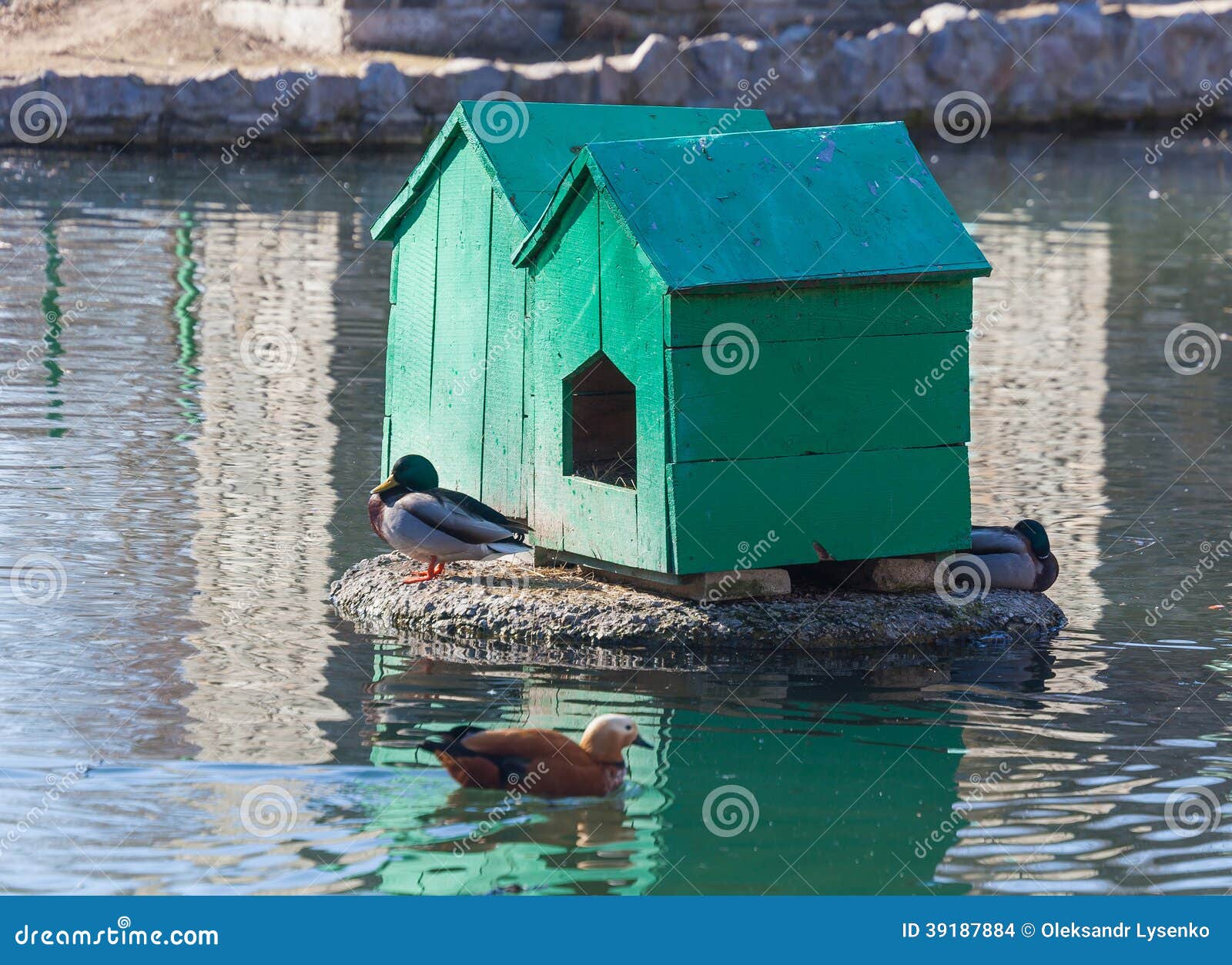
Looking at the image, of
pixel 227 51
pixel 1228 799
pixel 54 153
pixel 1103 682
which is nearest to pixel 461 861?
pixel 1228 799

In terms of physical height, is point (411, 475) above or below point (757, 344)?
below

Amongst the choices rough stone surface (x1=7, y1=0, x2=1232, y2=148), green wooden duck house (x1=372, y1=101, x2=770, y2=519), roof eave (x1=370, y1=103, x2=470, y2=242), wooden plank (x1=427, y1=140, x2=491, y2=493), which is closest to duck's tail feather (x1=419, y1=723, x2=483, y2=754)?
green wooden duck house (x1=372, y1=101, x2=770, y2=519)

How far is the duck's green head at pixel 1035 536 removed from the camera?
7.75 metres

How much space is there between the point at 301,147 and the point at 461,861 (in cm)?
2052

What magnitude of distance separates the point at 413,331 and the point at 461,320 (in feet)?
1.40

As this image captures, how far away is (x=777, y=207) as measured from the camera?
7.14 m

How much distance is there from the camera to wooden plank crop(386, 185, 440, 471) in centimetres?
845

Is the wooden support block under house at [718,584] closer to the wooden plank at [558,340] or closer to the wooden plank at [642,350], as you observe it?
the wooden plank at [642,350]

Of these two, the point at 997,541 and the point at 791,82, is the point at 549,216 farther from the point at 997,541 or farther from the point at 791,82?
the point at 791,82

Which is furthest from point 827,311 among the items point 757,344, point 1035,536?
point 1035,536

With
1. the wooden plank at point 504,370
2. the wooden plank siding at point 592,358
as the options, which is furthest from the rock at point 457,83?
the wooden plank siding at point 592,358

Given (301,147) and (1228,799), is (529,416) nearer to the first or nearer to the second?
(1228,799)

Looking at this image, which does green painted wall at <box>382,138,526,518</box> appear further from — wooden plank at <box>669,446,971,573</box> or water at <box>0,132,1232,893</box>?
wooden plank at <box>669,446,971,573</box>

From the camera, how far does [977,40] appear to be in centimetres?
2744
